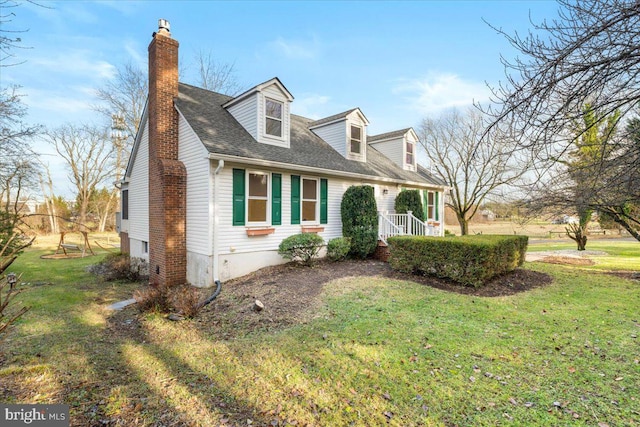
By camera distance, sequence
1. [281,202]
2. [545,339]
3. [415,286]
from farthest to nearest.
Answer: [281,202] → [415,286] → [545,339]

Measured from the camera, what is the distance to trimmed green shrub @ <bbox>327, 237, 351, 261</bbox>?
33.2ft

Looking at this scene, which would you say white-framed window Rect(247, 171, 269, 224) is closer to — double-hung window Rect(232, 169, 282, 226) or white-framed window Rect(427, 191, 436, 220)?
double-hung window Rect(232, 169, 282, 226)

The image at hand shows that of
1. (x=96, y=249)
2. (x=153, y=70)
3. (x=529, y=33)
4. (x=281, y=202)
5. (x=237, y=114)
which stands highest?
(x=153, y=70)

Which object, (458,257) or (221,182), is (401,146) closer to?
(458,257)

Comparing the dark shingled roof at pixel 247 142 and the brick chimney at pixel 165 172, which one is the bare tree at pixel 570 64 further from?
the brick chimney at pixel 165 172

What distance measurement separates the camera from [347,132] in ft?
42.0

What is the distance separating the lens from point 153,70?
29.9ft

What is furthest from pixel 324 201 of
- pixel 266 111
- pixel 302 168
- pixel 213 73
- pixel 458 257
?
pixel 213 73

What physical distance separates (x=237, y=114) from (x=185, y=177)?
3055 millimetres

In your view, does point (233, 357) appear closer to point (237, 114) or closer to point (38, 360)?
point (38, 360)

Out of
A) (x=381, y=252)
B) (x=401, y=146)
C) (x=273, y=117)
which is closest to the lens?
(x=273, y=117)

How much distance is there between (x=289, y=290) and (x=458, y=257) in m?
4.22

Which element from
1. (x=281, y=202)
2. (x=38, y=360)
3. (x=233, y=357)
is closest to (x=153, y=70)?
(x=281, y=202)

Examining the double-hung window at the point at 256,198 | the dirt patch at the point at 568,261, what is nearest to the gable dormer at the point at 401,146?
the dirt patch at the point at 568,261
